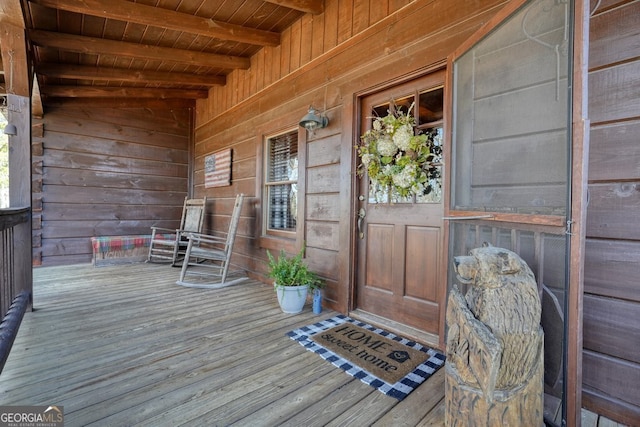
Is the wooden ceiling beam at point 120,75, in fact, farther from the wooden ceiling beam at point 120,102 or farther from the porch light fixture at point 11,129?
the porch light fixture at point 11,129

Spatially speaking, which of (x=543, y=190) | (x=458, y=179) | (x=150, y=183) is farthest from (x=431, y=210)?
(x=150, y=183)

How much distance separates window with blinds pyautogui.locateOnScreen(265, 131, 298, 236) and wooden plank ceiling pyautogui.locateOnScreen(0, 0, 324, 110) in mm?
1079

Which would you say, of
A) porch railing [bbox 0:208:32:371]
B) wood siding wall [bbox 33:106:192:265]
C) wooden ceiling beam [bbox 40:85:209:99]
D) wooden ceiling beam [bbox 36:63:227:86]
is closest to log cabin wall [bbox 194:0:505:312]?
wooden ceiling beam [bbox 36:63:227:86]

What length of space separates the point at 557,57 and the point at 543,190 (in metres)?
0.54

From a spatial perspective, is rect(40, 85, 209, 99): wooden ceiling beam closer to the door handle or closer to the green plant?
the green plant

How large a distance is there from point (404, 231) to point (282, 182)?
1.62 m

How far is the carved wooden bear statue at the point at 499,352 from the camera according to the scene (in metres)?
1.02

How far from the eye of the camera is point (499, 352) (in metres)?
0.99

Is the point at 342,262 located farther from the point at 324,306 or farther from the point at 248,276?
the point at 248,276

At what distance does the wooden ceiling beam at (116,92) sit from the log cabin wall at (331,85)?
1.19 m

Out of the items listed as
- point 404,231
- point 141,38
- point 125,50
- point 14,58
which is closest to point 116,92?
point 125,50

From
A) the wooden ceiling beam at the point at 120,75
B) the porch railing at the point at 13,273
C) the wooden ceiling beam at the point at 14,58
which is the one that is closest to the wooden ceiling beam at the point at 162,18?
the wooden ceiling beam at the point at 14,58

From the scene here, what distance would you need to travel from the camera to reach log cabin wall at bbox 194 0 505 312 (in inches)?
76.4

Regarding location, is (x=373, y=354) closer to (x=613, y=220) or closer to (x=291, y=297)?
(x=291, y=297)
